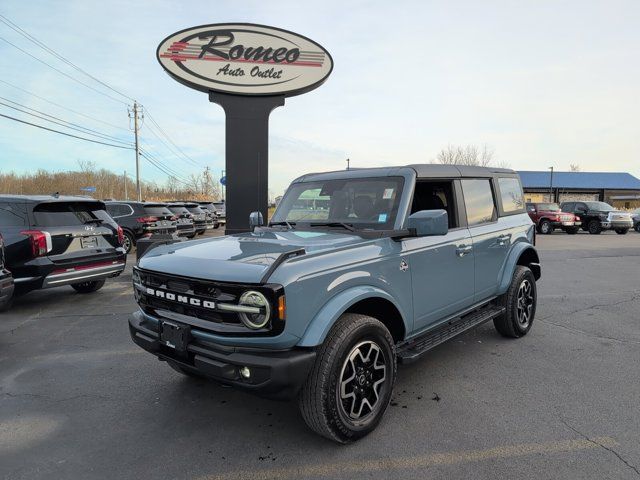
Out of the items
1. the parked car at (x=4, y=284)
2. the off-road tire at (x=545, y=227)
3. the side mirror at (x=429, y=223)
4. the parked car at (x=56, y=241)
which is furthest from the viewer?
the off-road tire at (x=545, y=227)

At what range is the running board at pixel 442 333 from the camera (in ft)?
11.3

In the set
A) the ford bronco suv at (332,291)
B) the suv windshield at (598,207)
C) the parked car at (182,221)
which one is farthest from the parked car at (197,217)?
the suv windshield at (598,207)

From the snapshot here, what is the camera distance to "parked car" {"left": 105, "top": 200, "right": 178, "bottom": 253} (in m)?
14.0

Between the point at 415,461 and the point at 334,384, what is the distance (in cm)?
72

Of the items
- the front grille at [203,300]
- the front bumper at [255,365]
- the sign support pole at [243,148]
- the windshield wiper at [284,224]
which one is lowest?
the front bumper at [255,365]

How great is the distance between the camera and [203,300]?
2818 millimetres

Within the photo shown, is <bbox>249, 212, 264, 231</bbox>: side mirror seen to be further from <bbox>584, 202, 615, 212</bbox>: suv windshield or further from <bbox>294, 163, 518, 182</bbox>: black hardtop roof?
<bbox>584, 202, 615, 212</bbox>: suv windshield

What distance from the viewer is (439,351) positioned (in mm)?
4816

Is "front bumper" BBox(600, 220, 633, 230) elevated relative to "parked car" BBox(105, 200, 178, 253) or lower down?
lower down

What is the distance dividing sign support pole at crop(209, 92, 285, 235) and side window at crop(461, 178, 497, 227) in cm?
818

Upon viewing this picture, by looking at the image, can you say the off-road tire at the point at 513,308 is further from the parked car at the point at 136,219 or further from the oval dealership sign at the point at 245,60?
the parked car at the point at 136,219

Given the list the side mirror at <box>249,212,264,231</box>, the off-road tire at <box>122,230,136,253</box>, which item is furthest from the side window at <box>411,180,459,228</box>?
the off-road tire at <box>122,230,136,253</box>

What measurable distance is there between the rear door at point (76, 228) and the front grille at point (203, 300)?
4207mm

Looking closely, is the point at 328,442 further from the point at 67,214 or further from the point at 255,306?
the point at 67,214
